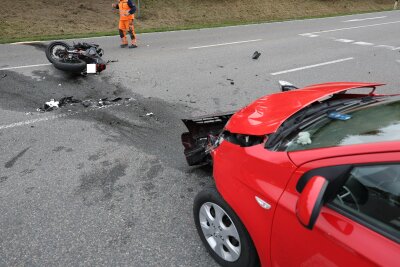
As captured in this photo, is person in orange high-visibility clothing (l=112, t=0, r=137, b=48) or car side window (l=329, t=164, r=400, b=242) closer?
car side window (l=329, t=164, r=400, b=242)

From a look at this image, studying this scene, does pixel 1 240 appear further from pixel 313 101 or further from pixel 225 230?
pixel 313 101

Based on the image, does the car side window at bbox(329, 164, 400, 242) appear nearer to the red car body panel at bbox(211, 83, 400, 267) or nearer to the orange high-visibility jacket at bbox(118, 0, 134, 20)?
the red car body panel at bbox(211, 83, 400, 267)

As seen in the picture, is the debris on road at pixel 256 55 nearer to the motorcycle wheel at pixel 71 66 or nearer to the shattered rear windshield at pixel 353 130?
the motorcycle wheel at pixel 71 66

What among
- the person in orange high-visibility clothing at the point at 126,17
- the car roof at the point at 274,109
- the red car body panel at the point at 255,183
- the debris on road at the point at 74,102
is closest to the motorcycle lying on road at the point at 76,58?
the debris on road at the point at 74,102

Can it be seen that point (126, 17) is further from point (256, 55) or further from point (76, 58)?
point (256, 55)

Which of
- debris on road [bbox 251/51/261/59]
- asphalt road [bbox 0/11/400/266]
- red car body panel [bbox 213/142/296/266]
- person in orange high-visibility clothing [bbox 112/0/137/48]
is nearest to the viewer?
red car body panel [bbox 213/142/296/266]

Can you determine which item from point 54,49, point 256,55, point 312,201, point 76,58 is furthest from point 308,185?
point 256,55

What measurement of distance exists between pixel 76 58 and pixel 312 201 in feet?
23.6

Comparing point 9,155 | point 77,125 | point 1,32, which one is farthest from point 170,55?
point 1,32

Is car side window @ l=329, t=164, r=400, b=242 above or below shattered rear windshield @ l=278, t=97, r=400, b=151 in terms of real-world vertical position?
below

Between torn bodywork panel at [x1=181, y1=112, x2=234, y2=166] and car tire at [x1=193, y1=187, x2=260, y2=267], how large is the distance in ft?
3.05

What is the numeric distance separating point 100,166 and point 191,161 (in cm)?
125

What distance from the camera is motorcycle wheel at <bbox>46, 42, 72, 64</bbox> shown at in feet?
25.5

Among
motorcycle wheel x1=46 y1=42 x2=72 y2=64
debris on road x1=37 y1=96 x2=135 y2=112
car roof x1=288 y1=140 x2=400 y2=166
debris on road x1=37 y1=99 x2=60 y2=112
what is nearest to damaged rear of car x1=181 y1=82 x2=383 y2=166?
car roof x1=288 y1=140 x2=400 y2=166
